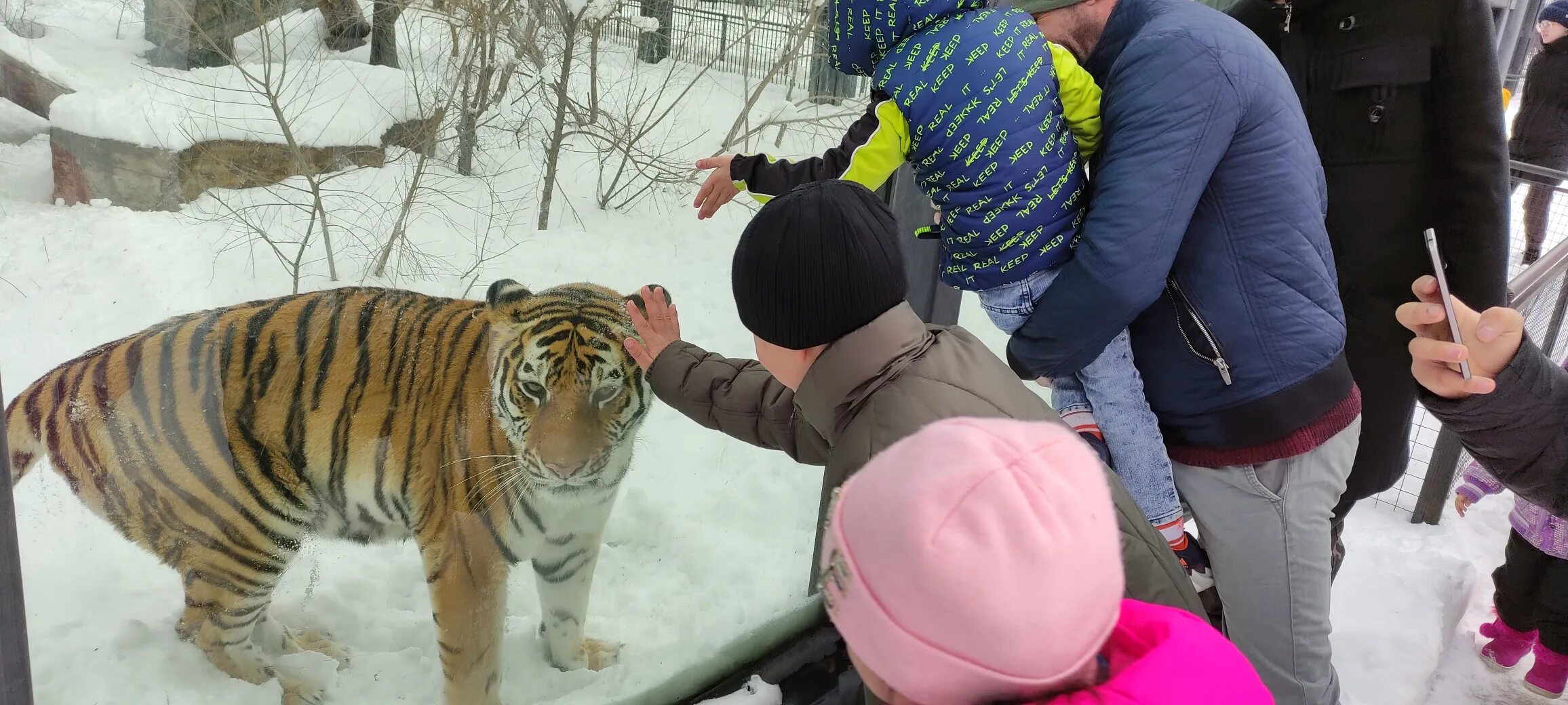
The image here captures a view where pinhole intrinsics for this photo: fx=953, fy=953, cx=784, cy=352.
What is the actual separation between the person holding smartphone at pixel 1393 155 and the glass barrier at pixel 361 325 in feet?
3.73

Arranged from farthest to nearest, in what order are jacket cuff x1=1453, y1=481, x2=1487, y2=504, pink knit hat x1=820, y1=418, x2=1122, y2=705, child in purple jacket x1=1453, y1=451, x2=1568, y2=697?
jacket cuff x1=1453, y1=481, x2=1487, y2=504 < child in purple jacket x1=1453, y1=451, x2=1568, y2=697 < pink knit hat x1=820, y1=418, x2=1122, y2=705

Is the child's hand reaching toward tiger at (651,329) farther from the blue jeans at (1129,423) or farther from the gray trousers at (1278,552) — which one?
the gray trousers at (1278,552)

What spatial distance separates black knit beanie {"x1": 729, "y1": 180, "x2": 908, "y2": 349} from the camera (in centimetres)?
138

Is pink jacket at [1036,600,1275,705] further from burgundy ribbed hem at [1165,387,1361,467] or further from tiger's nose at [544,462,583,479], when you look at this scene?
tiger's nose at [544,462,583,479]

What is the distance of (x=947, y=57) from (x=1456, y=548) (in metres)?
3.71

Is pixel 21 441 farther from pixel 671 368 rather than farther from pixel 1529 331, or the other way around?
pixel 1529 331

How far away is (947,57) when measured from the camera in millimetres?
1720

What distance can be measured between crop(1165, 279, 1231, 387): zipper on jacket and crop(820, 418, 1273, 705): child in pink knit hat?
3.21ft

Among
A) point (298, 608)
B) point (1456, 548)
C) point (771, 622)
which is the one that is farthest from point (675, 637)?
point (1456, 548)

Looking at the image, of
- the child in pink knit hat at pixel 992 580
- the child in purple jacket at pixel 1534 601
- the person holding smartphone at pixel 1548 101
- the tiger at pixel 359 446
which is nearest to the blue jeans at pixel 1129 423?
the tiger at pixel 359 446

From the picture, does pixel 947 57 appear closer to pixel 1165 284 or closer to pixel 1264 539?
pixel 1165 284

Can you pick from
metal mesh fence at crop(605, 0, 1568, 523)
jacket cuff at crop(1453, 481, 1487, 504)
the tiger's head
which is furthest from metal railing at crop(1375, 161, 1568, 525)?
the tiger's head

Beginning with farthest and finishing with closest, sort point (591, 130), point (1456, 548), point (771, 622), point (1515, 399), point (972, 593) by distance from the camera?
point (1456, 548) < point (771, 622) < point (591, 130) < point (1515, 399) < point (972, 593)

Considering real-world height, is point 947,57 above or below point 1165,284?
above
